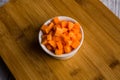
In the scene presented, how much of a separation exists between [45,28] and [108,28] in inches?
10.4

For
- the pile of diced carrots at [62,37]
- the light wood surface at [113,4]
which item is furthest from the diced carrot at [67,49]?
the light wood surface at [113,4]

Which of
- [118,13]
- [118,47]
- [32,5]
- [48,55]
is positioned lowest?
[118,13]

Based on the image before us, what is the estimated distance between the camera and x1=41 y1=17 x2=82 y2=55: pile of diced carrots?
90 centimetres

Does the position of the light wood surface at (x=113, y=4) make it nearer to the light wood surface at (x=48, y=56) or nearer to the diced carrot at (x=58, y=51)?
the light wood surface at (x=48, y=56)

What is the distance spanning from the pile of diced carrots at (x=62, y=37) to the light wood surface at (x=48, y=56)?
71mm

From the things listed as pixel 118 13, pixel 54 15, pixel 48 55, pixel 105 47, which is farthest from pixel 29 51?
pixel 118 13

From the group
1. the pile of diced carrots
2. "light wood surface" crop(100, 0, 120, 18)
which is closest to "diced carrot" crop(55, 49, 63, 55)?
the pile of diced carrots

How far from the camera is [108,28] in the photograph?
100 centimetres

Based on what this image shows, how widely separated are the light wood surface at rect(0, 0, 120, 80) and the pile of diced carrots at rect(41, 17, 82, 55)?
0.23ft

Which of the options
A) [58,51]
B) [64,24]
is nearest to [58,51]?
[58,51]

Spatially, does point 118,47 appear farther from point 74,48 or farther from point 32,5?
point 32,5

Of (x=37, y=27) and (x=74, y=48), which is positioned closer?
(x=74, y=48)

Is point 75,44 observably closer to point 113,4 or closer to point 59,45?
point 59,45

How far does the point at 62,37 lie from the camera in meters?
0.89
